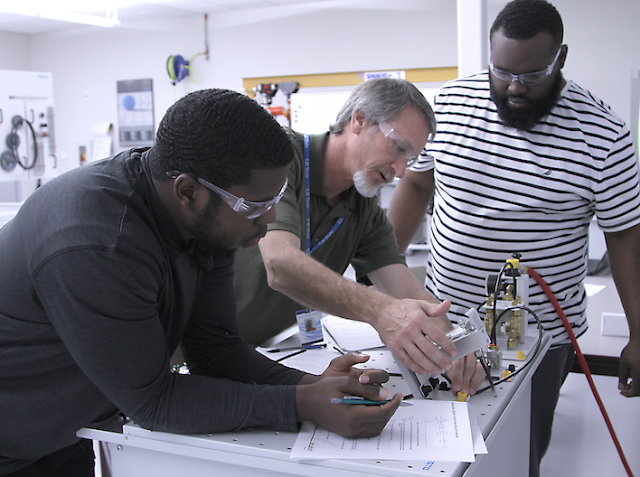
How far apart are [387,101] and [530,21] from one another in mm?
441

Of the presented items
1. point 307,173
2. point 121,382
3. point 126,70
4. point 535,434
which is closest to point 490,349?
point 535,434

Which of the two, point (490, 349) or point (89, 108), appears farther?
point (89, 108)

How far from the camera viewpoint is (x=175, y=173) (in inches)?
35.0

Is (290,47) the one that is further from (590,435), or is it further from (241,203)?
(241,203)

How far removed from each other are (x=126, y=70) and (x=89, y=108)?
877 millimetres

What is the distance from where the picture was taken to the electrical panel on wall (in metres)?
3.21

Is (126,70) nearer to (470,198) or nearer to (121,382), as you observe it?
(470,198)

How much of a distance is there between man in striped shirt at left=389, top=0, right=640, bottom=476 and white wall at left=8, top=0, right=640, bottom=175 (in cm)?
438

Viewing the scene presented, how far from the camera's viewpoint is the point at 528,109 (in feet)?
5.24

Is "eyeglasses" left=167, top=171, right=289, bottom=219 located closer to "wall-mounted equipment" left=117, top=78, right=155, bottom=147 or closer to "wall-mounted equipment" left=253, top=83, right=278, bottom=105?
"wall-mounted equipment" left=253, top=83, right=278, bottom=105

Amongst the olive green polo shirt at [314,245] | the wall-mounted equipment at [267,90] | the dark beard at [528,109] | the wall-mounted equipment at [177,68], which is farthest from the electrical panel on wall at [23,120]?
the wall-mounted equipment at [177,68]

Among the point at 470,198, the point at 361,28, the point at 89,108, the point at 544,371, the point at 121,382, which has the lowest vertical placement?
the point at 544,371

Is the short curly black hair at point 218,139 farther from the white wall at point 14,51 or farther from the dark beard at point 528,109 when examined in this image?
the white wall at point 14,51

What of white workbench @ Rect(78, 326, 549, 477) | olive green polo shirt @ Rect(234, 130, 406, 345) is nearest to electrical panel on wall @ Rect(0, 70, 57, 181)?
olive green polo shirt @ Rect(234, 130, 406, 345)
